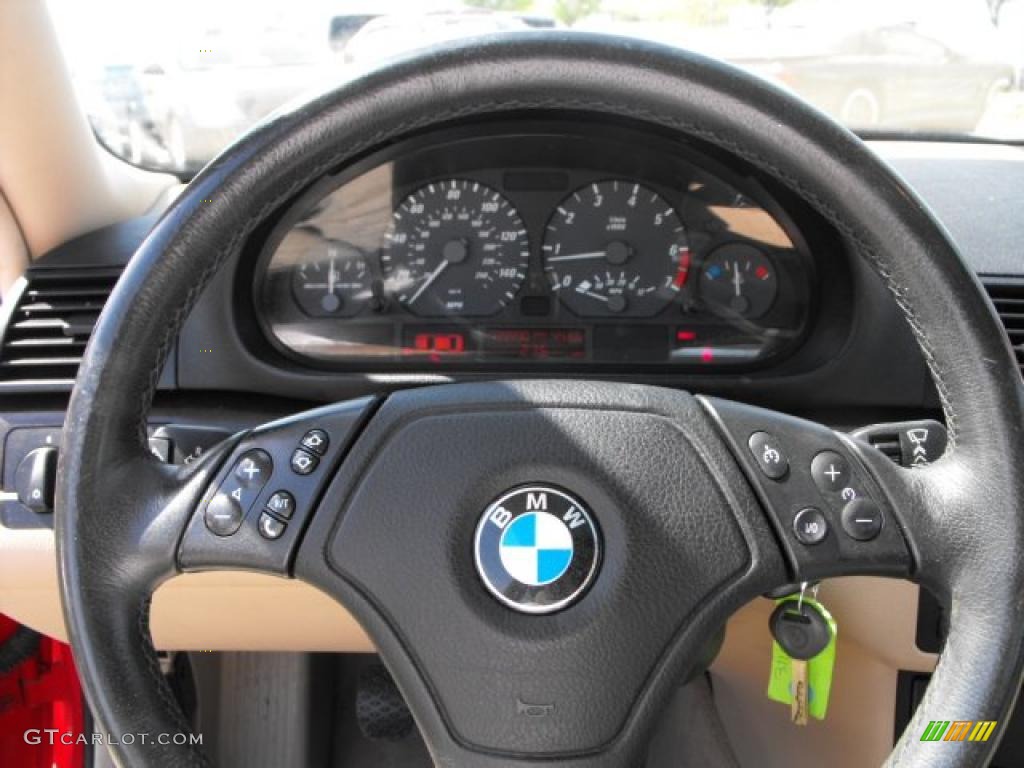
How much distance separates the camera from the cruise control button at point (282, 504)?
1.10 meters

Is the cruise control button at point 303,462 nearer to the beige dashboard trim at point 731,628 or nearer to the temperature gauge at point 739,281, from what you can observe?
the beige dashboard trim at point 731,628

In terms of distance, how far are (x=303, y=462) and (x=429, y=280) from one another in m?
0.93

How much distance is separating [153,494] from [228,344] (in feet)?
2.28

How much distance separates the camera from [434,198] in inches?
78.4

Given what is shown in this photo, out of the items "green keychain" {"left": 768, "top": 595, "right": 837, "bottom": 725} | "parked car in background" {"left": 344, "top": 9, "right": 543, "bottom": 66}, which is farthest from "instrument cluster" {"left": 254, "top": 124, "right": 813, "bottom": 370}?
"green keychain" {"left": 768, "top": 595, "right": 837, "bottom": 725}

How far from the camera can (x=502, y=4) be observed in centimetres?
194

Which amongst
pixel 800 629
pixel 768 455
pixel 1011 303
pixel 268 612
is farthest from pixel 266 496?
pixel 1011 303

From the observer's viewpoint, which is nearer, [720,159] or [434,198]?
[720,159]

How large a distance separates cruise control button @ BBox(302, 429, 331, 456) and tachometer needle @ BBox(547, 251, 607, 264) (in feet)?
3.20

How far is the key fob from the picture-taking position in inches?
49.4

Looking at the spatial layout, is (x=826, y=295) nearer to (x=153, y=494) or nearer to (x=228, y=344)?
(x=228, y=344)

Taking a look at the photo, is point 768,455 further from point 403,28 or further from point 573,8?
point 403,28

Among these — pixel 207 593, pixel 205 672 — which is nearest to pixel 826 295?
pixel 207 593

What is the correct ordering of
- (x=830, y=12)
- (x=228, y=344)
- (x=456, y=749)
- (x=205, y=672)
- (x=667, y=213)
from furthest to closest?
(x=205, y=672) → (x=830, y=12) → (x=667, y=213) → (x=228, y=344) → (x=456, y=749)
